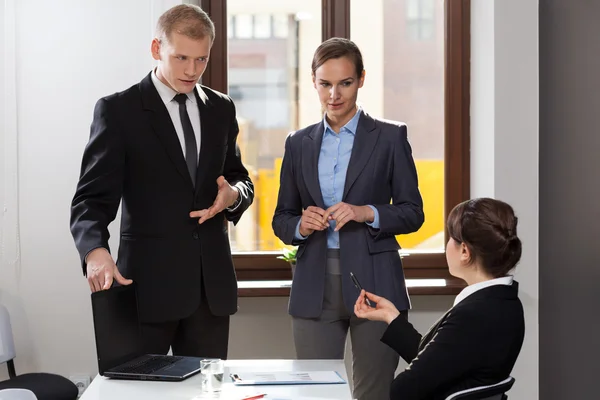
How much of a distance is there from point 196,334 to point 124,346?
→ 0.39m

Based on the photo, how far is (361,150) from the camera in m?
2.70

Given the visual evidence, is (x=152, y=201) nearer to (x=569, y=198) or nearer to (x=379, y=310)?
(x=379, y=310)

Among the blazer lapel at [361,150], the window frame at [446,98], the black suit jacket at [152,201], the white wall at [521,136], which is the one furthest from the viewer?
the window frame at [446,98]

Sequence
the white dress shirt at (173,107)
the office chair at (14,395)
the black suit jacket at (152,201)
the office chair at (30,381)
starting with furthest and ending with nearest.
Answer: the office chair at (30,381), the white dress shirt at (173,107), the black suit jacket at (152,201), the office chair at (14,395)

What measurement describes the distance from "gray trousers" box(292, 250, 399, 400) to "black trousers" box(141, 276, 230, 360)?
0.95 ft

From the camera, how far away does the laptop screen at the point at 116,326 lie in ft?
6.79

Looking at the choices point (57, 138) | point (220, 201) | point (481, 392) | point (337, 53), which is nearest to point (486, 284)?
point (481, 392)

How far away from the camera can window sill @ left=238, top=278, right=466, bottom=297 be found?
145 inches

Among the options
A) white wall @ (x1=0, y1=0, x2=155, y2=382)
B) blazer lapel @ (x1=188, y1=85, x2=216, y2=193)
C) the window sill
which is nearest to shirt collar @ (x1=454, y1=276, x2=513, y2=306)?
blazer lapel @ (x1=188, y1=85, x2=216, y2=193)

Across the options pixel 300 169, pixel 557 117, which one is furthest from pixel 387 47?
pixel 300 169

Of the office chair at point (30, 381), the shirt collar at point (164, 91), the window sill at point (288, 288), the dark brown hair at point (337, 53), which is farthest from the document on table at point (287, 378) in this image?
the window sill at point (288, 288)

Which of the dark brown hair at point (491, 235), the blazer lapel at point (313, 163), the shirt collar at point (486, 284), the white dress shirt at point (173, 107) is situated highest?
the white dress shirt at point (173, 107)

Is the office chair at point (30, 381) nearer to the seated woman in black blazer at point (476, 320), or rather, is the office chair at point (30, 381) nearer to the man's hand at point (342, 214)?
the man's hand at point (342, 214)

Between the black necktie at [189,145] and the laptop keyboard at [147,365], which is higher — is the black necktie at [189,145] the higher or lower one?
the higher one
